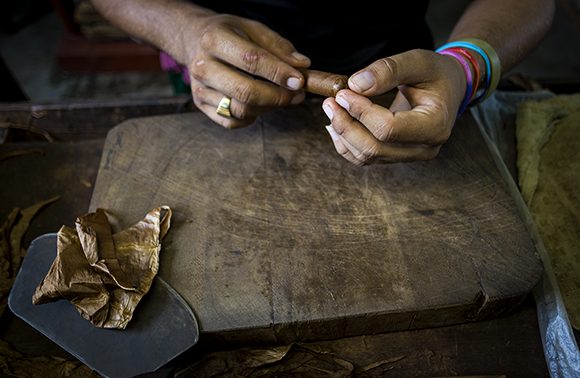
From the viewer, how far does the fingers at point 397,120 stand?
0.79 metres

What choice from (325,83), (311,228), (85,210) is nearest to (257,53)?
(325,83)

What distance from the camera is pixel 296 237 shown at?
0.89 m

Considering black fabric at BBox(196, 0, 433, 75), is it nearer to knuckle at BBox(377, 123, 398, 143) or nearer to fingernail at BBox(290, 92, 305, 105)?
fingernail at BBox(290, 92, 305, 105)

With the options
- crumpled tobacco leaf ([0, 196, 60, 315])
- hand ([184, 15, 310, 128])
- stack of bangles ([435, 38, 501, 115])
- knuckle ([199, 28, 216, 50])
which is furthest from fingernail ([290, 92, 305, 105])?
crumpled tobacco leaf ([0, 196, 60, 315])

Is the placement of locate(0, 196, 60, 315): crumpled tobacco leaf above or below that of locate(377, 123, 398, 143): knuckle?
below

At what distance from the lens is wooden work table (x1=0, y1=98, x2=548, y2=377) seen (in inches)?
33.7

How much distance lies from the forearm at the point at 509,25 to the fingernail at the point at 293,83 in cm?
49

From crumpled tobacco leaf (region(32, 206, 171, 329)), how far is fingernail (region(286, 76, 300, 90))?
1.32ft

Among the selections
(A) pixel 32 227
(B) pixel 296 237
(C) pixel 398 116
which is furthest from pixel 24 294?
(C) pixel 398 116

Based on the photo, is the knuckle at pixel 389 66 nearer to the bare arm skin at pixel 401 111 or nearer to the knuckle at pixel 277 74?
the bare arm skin at pixel 401 111

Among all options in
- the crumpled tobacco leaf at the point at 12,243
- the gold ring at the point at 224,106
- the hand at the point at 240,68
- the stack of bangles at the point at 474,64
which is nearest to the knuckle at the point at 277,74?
the hand at the point at 240,68

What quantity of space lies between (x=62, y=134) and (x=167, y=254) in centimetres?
72

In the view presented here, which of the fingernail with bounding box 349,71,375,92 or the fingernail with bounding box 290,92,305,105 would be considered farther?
the fingernail with bounding box 290,92,305,105

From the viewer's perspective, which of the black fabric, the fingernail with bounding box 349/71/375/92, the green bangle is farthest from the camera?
the black fabric
